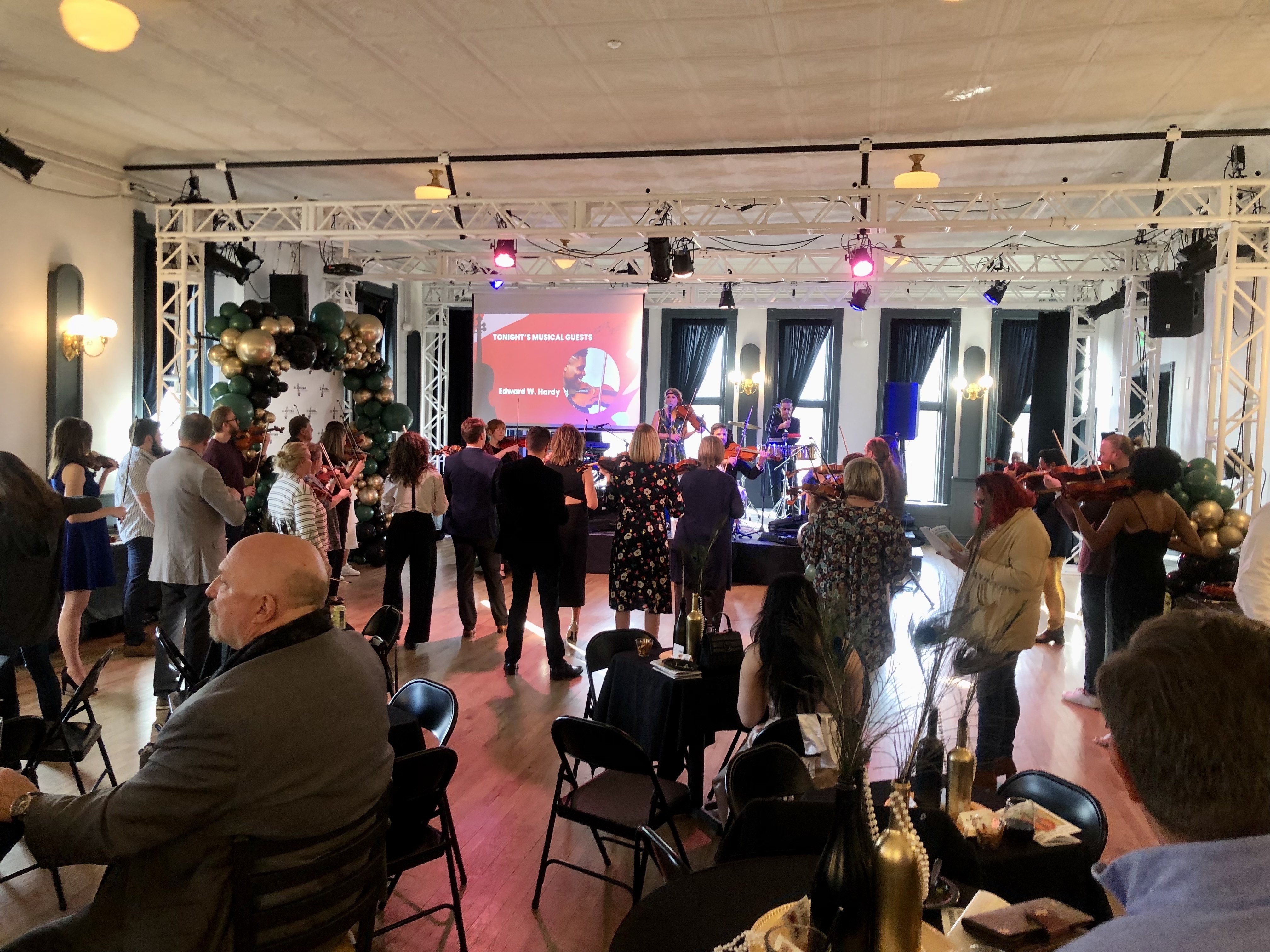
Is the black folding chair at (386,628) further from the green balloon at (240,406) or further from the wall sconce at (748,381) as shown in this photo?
the wall sconce at (748,381)

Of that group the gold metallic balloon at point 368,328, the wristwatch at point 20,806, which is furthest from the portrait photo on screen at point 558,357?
the wristwatch at point 20,806

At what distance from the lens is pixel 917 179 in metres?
6.62

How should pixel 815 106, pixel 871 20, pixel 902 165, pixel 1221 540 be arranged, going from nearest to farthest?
pixel 871 20 → pixel 815 106 → pixel 1221 540 → pixel 902 165

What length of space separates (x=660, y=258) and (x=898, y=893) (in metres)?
7.13

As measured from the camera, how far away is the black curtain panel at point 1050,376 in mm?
13500

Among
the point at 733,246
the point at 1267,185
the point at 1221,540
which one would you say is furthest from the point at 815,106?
the point at 733,246

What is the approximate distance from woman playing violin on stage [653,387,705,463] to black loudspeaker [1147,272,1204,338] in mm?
5045

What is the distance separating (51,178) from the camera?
22.3 ft

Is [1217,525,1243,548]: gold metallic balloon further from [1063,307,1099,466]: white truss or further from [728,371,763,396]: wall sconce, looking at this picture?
[728,371,763,396]: wall sconce

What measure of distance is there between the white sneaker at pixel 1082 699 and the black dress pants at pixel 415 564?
419 centimetres

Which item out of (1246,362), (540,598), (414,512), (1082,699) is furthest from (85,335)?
(1246,362)

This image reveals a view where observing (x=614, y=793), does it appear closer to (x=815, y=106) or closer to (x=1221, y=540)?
(x=815, y=106)

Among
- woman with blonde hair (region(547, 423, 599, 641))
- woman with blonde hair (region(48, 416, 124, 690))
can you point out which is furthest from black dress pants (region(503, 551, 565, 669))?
woman with blonde hair (region(48, 416, 124, 690))

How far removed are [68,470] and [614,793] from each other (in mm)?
3545
